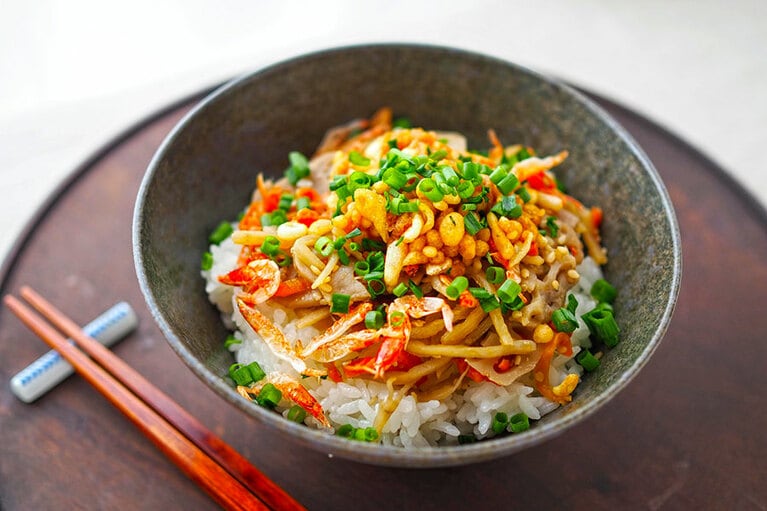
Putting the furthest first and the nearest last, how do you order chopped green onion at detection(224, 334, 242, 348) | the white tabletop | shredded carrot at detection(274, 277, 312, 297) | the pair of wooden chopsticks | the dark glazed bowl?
1. the white tabletop
2. chopped green onion at detection(224, 334, 242, 348)
3. shredded carrot at detection(274, 277, 312, 297)
4. the pair of wooden chopsticks
5. the dark glazed bowl

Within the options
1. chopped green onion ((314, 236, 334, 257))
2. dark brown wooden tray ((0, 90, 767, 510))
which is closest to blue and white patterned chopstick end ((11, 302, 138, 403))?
dark brown wooden tray ((0, 90, 767, 510))

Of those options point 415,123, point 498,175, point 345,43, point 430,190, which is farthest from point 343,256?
point 345,43

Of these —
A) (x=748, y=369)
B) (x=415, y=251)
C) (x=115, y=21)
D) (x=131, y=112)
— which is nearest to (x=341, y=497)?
(x=415, y=251)

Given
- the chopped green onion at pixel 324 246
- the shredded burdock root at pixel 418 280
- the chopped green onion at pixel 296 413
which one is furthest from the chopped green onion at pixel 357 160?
the chopped green onion at pixel 296 413

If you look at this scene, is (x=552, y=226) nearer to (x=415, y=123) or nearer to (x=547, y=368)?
(x=547, y=368)

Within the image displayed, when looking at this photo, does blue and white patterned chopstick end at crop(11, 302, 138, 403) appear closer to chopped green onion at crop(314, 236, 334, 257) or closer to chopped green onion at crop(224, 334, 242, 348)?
chopped green onion at crop(224, 334, 242, 348)

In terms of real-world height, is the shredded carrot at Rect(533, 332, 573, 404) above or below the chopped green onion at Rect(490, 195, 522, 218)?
below

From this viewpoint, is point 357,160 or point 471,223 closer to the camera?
point 471,223
